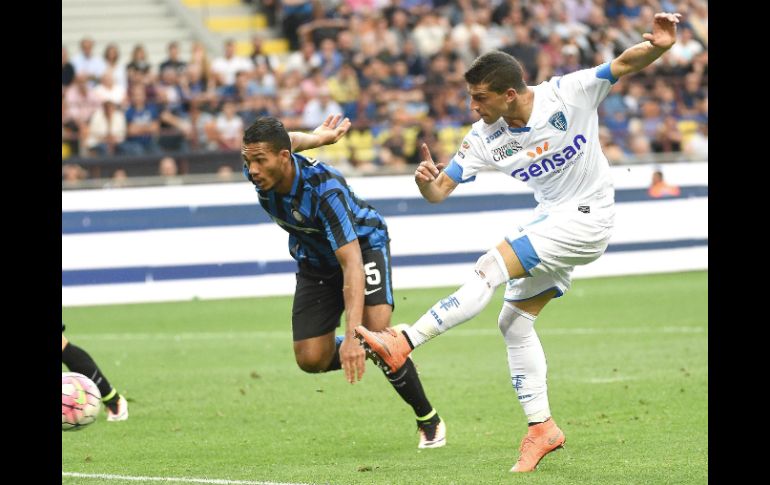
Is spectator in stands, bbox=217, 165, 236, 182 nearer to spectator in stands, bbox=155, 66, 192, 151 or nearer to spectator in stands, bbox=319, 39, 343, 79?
spectator in stands, bbox=155, 66, 192, 151

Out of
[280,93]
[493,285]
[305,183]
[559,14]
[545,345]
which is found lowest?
[545,345]

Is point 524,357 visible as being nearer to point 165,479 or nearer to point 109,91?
point 165,479

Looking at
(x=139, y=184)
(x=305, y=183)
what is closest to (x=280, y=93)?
(x=139, y=184)

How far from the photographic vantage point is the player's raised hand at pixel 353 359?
7031 mm

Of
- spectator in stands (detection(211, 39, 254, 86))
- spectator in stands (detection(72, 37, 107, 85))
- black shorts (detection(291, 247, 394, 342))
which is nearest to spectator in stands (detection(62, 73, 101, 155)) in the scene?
spectator in stands (detection(72, 37, 107, 85))

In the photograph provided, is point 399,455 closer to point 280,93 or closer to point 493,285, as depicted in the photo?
point 493,285

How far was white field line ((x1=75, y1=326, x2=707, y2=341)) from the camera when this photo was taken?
13.9 meters

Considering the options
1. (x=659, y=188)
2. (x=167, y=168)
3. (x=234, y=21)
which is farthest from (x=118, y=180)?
(x=234, y=21)

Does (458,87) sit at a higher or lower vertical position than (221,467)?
higher

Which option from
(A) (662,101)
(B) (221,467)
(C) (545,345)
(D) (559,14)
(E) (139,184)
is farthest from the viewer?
(D) (559,14)

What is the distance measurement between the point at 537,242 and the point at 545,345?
603 cm

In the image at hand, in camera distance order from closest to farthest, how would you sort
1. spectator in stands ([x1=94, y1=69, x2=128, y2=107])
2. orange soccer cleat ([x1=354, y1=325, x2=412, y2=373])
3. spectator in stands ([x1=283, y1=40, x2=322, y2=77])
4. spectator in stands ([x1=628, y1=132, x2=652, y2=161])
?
orange soccer cleat ([x1=354, y1=325, x2=412, y2=373])
spectator in stands ([x1=94, y1=69, x2=128, y2=107])
spectator in stands ([x1=628, y1=132, x2=652, y2=161])
spectator in stands ([x1=283, y1=40, x2=322, y2=77])

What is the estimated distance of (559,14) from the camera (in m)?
26.5

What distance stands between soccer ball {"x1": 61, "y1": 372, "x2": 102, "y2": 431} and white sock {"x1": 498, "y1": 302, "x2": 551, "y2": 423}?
2.50 metres
